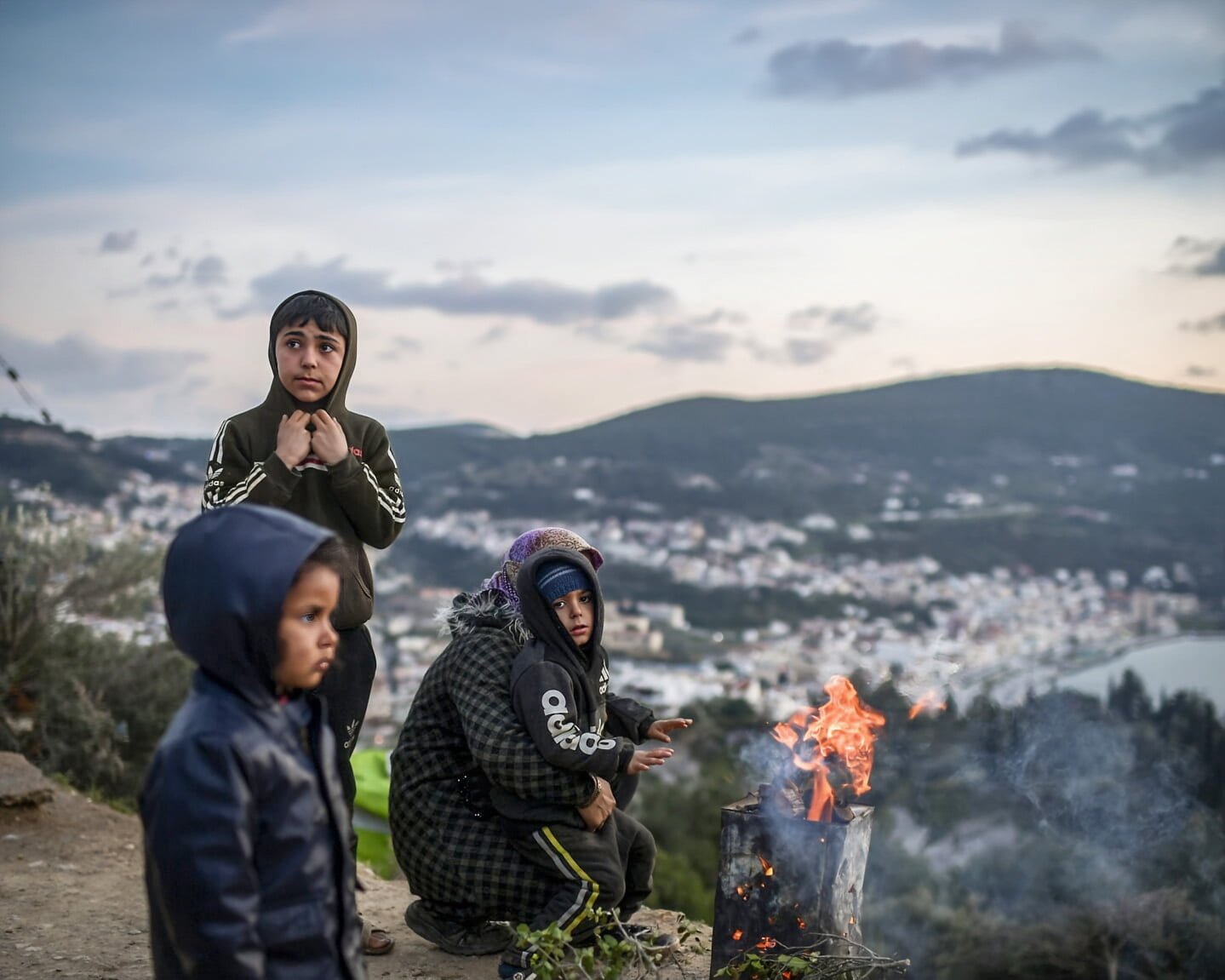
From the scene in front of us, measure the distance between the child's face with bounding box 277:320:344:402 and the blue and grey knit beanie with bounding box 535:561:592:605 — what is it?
1.05 metres

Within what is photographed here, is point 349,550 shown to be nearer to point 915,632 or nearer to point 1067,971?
point 1067,971

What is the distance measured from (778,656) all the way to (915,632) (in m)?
5.68

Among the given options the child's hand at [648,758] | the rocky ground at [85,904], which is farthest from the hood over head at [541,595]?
the rocky ground at [85,904]

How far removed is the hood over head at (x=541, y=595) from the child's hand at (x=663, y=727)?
567 mm

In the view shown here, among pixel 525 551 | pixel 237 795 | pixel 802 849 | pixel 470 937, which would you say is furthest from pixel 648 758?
pixel 237 795

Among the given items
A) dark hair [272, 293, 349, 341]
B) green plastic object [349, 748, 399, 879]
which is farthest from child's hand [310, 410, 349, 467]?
green plastic object [349, 748, 399, 879]

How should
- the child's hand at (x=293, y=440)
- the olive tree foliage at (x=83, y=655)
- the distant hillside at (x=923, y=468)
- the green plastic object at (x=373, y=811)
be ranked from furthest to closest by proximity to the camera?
the distant hillside at (x=923, y=468) < the olive tree foliage at (x=83, y=655) < the green plastic object at (x=373, y=811) < the child's hand at (x=293, y=440)

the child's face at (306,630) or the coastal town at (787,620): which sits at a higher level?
the child's face at (306,630)

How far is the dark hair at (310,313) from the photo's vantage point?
442 cm

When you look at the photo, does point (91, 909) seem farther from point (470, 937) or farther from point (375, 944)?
point (470, 937)

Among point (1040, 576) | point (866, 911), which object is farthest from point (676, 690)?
point (1040, 576)

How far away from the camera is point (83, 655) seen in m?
10.9

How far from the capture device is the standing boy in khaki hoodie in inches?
169

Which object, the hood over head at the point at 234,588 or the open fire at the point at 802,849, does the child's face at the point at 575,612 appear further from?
the hood over head at the point at 234,588
